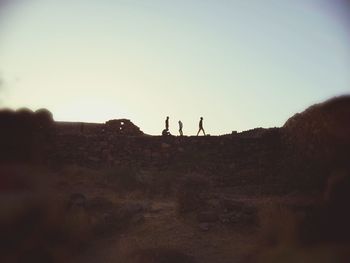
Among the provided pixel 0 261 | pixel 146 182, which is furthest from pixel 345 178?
pixel 146 182

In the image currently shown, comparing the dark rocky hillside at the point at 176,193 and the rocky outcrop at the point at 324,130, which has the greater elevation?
the rocky outcrop at the point at 324,130

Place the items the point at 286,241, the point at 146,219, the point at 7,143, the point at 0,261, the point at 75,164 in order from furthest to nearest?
the point at 75,164, the point at 146,219, the point at 286,241, the point at 7,143, the point at 0,261

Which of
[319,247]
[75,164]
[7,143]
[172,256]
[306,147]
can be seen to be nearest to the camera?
[7,143]

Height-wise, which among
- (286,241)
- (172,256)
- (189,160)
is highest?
(189,160)

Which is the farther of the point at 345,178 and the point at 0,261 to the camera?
the point at 345,178

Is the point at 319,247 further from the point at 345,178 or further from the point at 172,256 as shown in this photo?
the point at 172,256

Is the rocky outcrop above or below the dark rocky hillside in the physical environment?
above

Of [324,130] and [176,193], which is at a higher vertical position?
[324,130]

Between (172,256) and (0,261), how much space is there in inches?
155

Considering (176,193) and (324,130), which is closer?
(176,193)

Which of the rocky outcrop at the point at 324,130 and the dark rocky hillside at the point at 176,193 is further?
the rocky outcrop at the point at 324,130

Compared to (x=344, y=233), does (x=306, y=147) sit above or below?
above

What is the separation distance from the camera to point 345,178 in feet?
27.3

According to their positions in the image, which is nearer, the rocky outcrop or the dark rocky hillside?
the dark rocky hillside
